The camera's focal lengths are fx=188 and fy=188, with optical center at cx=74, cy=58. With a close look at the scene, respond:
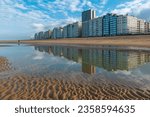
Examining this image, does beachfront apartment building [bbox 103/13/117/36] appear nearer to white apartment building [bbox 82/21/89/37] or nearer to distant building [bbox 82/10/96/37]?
white apartment building [bbox 82/21/89/37]

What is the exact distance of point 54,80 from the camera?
12.4 meters

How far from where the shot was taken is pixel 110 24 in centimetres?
14388

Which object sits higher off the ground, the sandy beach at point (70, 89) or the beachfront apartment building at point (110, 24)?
the beachfront apartment building at point (110, 24)

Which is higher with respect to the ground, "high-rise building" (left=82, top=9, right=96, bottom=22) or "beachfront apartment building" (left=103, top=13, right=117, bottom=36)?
"high-rise building" (left=82, top=9, right=96, bottom=22)

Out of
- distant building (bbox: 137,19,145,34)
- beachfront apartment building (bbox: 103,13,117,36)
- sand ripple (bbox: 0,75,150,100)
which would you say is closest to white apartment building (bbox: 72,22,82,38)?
beachfront apartment building (bbox: 103,13,117,36)

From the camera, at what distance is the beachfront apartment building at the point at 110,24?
142 metres

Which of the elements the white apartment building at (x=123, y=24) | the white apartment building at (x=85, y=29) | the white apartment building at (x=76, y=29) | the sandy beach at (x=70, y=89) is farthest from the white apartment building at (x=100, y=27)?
the sandy beach at (x=70, y=89)

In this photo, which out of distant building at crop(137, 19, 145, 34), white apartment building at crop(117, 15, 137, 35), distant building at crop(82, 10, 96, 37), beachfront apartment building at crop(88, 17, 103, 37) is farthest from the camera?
distant building at crop(82, 10, 96, 37)

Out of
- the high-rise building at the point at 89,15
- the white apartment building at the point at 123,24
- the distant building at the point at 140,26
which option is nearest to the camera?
the white apartment building at the point at 123,24

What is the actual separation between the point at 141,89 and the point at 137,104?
3.63 meters

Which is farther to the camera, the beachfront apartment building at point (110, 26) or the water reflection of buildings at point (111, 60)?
the beachfront apartment building at point (110, 26)

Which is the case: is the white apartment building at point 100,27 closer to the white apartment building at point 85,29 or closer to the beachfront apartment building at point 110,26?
the beachfront apartment building at point 110,26

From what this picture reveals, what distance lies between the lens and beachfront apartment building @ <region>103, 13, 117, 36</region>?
142 metres

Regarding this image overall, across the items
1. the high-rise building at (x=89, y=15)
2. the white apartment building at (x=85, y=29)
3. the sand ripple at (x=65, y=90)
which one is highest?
the high-rise building at (x=89, y=15)
